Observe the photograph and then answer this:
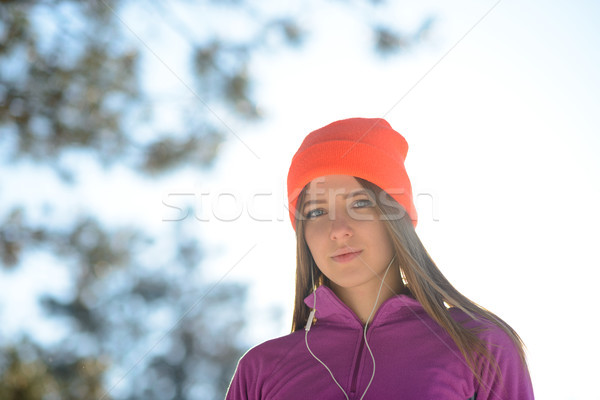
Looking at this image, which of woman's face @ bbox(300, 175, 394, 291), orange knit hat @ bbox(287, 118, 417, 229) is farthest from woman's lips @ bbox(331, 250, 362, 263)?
orange knit hat @ bbox(287, 118, 417, 229)

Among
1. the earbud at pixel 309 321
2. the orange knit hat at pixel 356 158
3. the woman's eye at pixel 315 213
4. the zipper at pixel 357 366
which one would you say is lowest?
the zipper at pixel 357 366

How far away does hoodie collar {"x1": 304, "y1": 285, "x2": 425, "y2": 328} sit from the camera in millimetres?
1596

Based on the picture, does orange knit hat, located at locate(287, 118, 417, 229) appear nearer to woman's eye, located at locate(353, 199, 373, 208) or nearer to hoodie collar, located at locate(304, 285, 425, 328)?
woman's eye, located at locate(353, 199, 373, 208)

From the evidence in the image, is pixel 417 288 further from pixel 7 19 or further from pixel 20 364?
pixel 7 19

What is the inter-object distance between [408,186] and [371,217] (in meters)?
0.23

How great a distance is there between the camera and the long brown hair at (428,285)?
1.45 m

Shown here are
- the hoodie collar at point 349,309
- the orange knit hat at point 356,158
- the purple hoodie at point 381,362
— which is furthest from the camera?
the orange knit hat at point 356,158

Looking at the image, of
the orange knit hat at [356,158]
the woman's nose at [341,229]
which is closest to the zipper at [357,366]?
the woman's nose at [341,229]

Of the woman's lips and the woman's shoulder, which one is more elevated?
the woman's lips

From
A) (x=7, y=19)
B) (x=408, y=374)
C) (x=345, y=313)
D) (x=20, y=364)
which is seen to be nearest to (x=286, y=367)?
(x=345, y=313)

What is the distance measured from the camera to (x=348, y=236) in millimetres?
1608

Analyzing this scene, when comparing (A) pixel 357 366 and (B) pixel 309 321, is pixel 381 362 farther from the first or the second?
(B) pixel 309 321

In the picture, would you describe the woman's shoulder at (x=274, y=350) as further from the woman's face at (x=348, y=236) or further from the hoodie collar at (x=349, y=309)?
the woman's face at (x=348, y=236)

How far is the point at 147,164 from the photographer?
295cm
